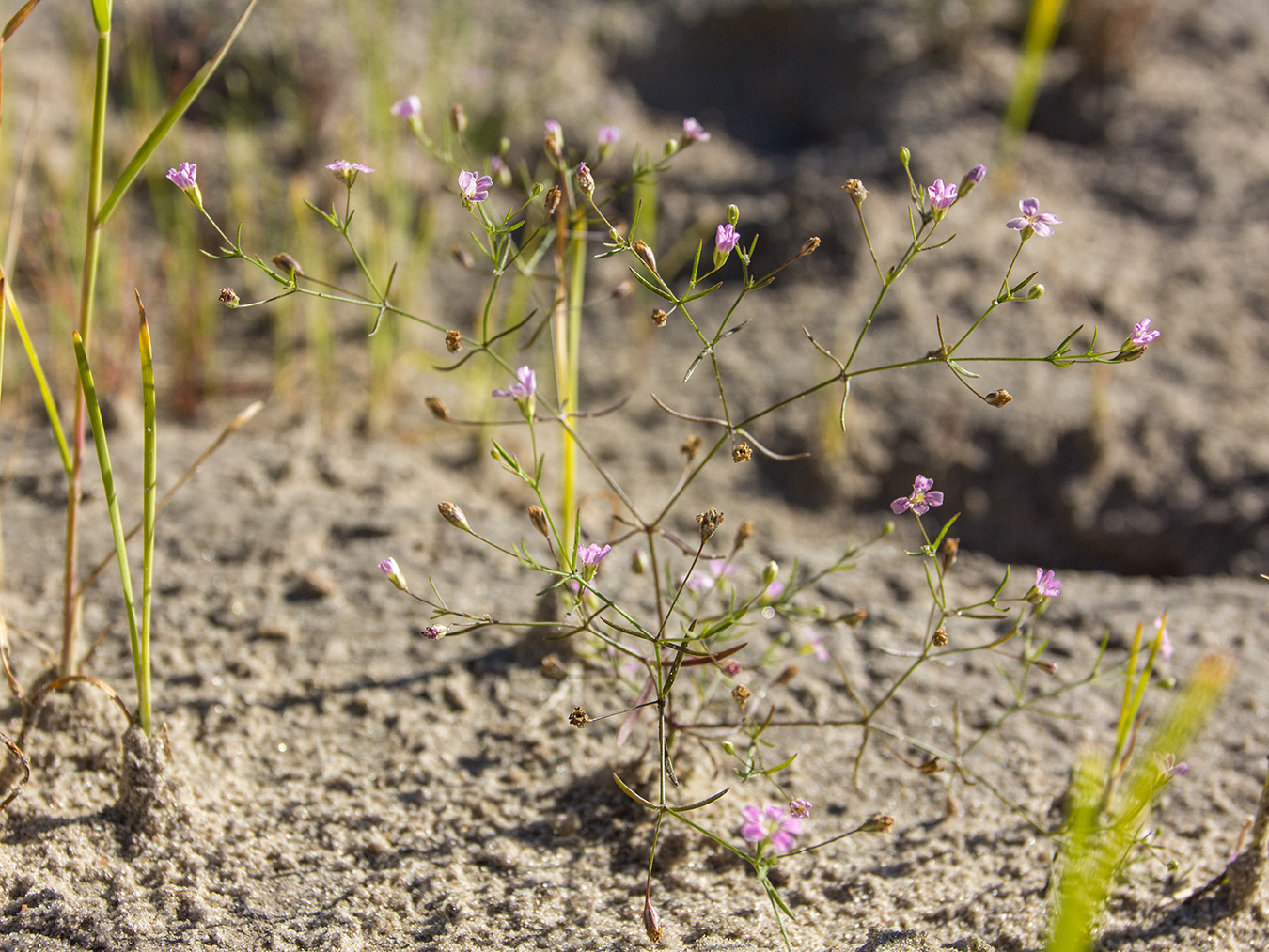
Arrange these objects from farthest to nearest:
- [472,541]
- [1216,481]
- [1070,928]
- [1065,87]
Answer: [1065,87]
[1216,481]
[472,541]
[1070,928]

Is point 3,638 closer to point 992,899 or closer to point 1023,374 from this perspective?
point 992,899

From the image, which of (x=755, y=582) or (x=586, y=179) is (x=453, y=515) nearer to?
(x=586, y=179)

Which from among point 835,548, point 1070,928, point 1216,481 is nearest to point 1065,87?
point 1216,481

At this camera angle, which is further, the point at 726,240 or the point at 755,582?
the point at 755,582

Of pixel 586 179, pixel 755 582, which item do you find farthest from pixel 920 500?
pixel 755 582

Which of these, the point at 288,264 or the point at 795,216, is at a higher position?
the point at 795,216

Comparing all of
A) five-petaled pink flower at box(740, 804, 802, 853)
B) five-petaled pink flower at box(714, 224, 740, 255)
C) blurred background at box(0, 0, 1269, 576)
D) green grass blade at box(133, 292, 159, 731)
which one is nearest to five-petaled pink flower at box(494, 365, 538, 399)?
five-petaled pink flower at box(714, 224, 740, 255)

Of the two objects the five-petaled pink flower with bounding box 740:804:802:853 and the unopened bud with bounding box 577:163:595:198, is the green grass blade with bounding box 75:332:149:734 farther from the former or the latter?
the five-petaled pink flower with bounding box 740:804:802:853
